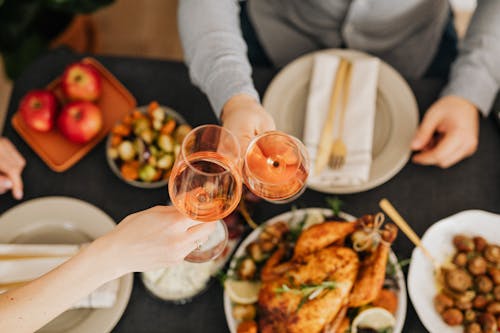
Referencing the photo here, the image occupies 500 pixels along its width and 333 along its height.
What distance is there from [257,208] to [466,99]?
587 millimetres

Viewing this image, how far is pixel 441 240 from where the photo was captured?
45.2 inches

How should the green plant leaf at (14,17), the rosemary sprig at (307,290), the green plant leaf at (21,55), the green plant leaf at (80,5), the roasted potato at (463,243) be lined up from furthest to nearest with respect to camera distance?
the green plant leaf at (21,55)
the green plant leaf at (14,17)
the green plant leaf at (80,5)
the roasted potato at (463,243)
the rosemary sprig at (307,290)

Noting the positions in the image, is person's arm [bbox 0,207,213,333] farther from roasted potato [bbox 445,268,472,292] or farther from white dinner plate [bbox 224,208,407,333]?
roasted potato [bbox 445,268,472,292]

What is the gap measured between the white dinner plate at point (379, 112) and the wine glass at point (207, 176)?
40 cm

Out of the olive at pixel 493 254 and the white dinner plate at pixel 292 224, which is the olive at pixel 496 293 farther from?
Result: the white dinner plate at pixel 292 224

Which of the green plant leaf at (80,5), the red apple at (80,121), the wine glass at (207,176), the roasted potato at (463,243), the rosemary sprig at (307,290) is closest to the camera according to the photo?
the wine glass at (207,176)

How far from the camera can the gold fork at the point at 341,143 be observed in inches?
47.4

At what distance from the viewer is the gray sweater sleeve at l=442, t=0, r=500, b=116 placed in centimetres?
125

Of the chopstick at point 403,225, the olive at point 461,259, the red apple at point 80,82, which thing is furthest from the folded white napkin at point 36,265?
the olive at point 461,259

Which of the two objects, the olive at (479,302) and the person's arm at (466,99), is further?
the person's arm at (466,99)

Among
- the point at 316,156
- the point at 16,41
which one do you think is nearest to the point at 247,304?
the point at 316,156

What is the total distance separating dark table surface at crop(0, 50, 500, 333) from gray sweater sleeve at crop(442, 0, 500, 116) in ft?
A: 0.22

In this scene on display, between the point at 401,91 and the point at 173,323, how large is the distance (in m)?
0.80

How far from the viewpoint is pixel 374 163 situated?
1.21m
